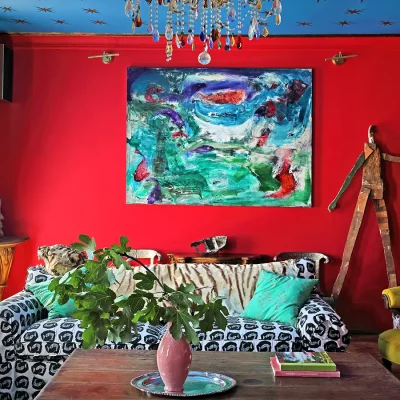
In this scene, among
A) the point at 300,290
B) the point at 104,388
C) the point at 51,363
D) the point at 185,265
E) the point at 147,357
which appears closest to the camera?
the point at 104,388

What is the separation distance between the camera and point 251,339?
13.1ft

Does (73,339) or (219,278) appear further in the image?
(219,278)

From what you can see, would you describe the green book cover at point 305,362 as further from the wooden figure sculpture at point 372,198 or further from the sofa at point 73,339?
the wooden figure sculpture at point 372,198

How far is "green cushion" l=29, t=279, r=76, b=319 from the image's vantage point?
4.29 m

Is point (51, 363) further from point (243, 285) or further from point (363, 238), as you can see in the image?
point (363, 238)

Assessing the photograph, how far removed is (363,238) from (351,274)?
34 centimetres

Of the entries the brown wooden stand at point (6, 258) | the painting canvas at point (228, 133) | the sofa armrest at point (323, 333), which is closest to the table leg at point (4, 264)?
the brown wooden stand at point (6, 258)

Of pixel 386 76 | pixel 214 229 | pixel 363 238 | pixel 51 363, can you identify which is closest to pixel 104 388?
pixel 51 363

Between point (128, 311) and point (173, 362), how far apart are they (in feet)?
0.95

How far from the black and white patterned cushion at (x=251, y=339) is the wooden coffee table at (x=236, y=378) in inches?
26.8

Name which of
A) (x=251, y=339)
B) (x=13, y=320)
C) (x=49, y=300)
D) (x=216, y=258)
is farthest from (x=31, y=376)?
(x=216, y=258)

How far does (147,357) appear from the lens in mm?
3203

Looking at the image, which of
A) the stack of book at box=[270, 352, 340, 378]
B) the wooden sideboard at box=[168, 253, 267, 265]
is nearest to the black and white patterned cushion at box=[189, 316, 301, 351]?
the stack of book at box=[270, 352, 340, 378]

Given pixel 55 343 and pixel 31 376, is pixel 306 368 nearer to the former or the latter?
pixel 55 343
